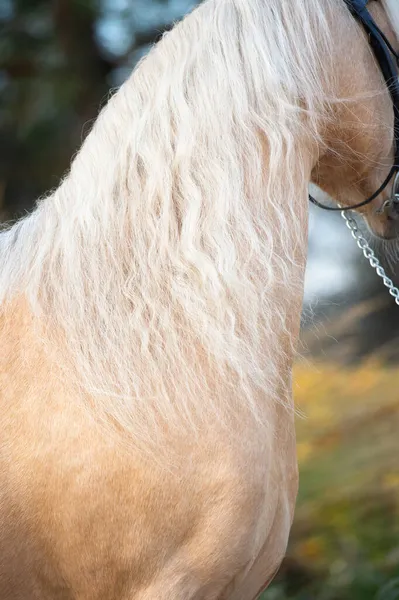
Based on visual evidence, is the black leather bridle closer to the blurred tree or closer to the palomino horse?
the palomino horse

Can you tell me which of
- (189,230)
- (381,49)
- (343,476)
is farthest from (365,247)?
(343,476)

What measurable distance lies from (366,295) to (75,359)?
220 centimetres

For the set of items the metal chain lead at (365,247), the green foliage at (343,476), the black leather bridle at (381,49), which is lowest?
the green foliage at (343,476)

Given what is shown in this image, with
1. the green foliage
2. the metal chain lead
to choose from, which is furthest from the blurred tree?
the metal chain lead

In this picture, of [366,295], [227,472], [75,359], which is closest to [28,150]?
[366,295]

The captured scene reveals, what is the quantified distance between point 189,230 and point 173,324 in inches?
6.5

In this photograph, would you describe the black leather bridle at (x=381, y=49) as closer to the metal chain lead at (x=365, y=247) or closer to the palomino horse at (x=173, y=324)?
the palomino horse at (x=173, y=324)

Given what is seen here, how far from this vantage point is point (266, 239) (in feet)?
3.96

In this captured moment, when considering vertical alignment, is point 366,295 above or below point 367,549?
above

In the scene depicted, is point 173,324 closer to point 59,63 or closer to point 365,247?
point 365,247

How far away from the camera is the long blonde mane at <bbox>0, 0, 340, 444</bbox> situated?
1.13 metres

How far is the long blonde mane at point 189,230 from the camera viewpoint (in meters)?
1.13

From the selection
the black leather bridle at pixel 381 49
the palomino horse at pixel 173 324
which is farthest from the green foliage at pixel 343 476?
the palomino horse at pixel 173 324

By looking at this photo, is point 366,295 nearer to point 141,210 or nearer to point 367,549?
point 367,549
